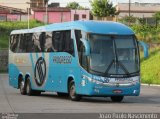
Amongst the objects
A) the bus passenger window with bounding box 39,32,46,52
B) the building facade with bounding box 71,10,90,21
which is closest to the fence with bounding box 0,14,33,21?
the building facade with bounding box 71,10,90,21

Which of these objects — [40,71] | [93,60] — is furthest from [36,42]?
[93,60]

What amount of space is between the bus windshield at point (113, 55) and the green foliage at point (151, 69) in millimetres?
20291

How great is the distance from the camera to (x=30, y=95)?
98.5 ft

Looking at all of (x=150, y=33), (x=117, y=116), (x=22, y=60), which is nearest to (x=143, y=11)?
(x=150, y=33)

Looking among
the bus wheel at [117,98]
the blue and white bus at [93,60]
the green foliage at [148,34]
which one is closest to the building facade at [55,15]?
the green foliage at [148,34]

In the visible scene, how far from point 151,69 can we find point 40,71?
2112 cm

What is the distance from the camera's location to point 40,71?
93.4ft

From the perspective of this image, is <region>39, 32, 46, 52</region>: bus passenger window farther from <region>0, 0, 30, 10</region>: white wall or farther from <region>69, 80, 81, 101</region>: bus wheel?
<region>0, 0, 30, 10</region>: white wall

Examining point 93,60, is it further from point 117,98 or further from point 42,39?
point 42,39

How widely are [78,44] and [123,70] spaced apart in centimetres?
209

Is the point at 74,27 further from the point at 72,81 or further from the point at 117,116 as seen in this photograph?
the point at 117,116

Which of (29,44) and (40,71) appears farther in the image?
(29,44)

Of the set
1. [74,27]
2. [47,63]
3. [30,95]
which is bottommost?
[30,95]

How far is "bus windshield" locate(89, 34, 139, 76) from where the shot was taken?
23.6 metres
